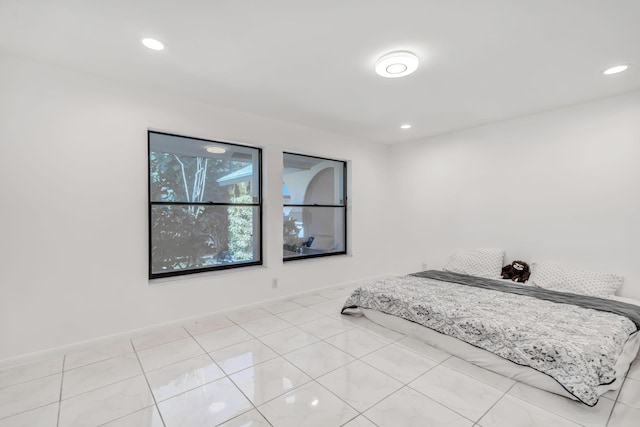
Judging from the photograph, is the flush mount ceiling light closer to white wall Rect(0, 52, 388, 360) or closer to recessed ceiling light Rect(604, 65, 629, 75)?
recessed ceiling light Rect(604, 65, 629, 75)

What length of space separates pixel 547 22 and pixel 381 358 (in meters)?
2.67

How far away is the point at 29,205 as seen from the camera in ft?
7.64

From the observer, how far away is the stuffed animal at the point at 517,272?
11.8 ft

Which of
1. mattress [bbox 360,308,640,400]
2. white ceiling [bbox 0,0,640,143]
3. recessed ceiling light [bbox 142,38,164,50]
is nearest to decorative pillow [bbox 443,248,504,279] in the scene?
mattress [bbox 360,308,640,400]

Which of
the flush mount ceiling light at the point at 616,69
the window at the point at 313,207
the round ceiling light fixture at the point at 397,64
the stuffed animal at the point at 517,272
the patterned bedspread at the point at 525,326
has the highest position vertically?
the flush mount ceiling light at the point at 616,69

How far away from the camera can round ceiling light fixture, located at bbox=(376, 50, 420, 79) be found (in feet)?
7.40

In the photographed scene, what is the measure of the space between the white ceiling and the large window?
0.63 metres

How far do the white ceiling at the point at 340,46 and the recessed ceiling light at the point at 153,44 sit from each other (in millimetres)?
48

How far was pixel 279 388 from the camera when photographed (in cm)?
202

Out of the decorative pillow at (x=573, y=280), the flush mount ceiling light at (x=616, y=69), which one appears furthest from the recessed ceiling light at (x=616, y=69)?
the decorative pillow at (x=573, y=280)

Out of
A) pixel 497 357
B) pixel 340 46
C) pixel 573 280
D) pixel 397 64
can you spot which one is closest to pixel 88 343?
pixel 340 46

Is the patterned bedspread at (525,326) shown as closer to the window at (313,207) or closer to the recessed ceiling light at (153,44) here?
the window at (313,207)

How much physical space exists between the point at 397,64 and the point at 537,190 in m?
2.59

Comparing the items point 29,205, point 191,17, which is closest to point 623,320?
point 191,17
